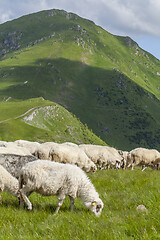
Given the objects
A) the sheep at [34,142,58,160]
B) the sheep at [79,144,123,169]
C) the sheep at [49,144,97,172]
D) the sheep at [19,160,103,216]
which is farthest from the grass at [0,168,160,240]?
the sheep at [79,144,123,169]

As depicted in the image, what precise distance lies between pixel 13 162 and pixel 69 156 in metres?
6.58

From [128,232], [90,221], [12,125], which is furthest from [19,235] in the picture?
[12,125]

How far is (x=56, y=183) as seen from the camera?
30.5 feet

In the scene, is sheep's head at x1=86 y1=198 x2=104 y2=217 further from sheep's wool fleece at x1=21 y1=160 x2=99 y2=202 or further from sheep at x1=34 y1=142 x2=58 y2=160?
sheep at x1=34 y1=142 x2=58 y2=160

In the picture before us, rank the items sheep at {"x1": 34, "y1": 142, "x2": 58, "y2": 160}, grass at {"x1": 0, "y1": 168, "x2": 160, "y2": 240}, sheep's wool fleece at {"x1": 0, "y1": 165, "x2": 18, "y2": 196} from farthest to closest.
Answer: sheep at {"x1": 34, "y1": 142, "x2": 58, "y2": 160} < sheep's wool fleece at {"x1": 0, "y1": 165, "x2": 18, "y2": 196} < grass at {"x1": 0, "y1": 168, "x2": 160, "y2": 240}

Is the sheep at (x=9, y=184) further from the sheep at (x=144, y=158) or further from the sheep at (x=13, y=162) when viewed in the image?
the sheep at (x=144, y=158)

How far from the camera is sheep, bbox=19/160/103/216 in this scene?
9227 millimetres

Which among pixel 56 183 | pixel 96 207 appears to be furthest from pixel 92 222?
pixel 56 183

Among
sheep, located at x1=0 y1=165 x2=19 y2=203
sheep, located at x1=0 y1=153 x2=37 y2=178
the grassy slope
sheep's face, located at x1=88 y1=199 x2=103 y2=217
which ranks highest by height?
the grassy slope

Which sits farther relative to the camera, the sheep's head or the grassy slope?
the grassy slope

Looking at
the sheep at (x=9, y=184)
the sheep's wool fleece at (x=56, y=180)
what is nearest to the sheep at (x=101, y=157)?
the sheep at (x=9, y=184)

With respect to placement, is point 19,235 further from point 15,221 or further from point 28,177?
point 28,177

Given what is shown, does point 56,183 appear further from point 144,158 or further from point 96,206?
point 144,158

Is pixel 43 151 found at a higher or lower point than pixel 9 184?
higher
